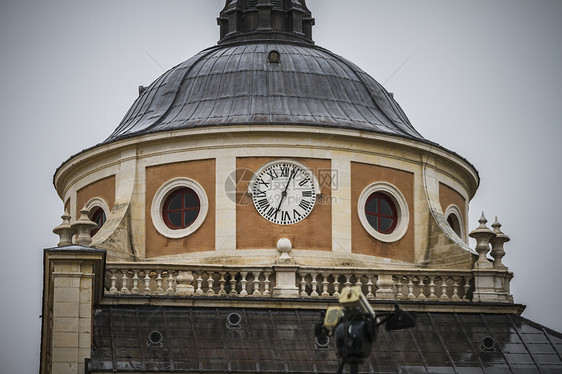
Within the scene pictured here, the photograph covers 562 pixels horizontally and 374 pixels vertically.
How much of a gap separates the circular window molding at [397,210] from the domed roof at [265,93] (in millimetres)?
1585

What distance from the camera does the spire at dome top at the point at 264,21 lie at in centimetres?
5647

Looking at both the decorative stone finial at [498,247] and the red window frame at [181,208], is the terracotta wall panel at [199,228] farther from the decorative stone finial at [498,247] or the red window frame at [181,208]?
the decorative stone finial at [498,247]

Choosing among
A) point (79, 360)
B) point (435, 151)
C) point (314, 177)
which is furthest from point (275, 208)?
point (79, 360)

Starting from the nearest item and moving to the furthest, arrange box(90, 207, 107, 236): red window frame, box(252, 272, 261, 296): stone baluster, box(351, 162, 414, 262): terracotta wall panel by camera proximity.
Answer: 1. box(252, 272, 261, 296): stone baluster
2. box(351, 162, 414, 262): terracotta wall panel
3. box(90, 207, 107, 236): red window frame

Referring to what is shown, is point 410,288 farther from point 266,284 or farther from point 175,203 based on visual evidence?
point 175,203

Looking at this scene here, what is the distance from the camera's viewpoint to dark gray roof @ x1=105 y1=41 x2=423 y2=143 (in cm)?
5125

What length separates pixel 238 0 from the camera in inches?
2266

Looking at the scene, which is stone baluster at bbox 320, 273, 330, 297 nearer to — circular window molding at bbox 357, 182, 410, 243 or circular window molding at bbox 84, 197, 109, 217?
circular window molding at bbox 357, 182, 410, 243

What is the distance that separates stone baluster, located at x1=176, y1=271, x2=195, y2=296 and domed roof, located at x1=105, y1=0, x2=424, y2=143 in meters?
5.63

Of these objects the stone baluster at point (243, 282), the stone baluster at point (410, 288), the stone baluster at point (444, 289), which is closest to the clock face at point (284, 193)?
the stone baluster at point (243, 282)

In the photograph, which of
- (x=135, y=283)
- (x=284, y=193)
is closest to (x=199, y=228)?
(x=284, y=193)

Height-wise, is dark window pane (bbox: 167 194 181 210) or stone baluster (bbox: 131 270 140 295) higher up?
dark window pane (bbox: 167 194 181 210)

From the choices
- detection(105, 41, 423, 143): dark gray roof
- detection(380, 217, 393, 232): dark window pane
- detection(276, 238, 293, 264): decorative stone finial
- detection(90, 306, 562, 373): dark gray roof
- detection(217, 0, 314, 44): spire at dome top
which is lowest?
detection(90, 306, 562, 373): dark gray roof

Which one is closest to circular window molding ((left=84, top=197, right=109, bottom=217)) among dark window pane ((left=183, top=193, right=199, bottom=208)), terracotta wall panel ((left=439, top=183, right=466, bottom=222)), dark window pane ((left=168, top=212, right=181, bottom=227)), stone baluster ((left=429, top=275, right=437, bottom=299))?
dark window pane ((left=168, top=212, right=181, bottom=227))
